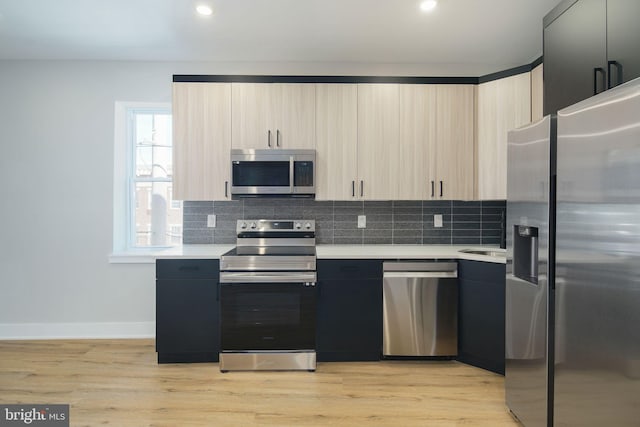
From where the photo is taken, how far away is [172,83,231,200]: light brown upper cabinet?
3205 mm

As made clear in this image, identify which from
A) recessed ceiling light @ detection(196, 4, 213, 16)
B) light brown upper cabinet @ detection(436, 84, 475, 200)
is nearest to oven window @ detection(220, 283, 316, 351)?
light brown upper cabinet @ detection(436, 84, 475, 200)

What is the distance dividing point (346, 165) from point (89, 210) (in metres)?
2.41

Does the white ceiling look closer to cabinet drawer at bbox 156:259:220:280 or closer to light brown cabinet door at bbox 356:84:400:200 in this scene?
light brown cabinet door at bbox 356:84:400:200

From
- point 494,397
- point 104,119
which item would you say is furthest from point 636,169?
point 104,119

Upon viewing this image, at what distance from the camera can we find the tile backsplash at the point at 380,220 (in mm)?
3545

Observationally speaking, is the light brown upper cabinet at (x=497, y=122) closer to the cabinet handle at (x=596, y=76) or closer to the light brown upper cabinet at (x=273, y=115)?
the cabinet handle at (x=596, y=76)

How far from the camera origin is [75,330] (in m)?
3.55

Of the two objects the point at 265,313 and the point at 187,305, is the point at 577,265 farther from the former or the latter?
the point at 187,305

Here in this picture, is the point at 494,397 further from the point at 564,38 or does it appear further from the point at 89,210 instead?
the point at 89,210

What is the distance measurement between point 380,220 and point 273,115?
134 centimetres

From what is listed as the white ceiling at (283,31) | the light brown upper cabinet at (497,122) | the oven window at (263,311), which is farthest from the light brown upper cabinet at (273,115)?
the light brown upper cabinet at (497,122)

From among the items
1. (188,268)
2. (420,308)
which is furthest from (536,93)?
(188,268)

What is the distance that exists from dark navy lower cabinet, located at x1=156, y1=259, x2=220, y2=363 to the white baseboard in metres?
0.80

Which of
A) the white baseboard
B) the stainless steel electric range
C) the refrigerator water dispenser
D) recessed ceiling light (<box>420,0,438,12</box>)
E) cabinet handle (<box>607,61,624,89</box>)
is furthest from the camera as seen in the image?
the white baseboard
